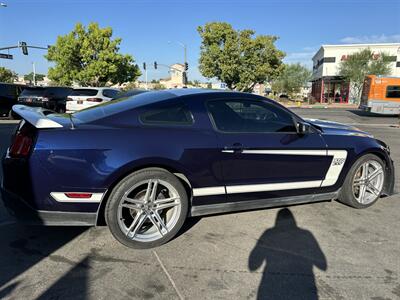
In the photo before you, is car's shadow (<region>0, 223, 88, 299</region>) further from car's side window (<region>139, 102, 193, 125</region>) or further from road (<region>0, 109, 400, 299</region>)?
car's side window (<region>139, 102, 193, 125</region>)

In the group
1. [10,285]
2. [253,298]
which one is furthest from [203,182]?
[10,285]

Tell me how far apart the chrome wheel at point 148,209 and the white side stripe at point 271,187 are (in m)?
0.63

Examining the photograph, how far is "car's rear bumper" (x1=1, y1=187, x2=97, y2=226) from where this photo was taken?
3154 millimetres

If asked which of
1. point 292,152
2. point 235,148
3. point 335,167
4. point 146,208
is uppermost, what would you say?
point 235,148

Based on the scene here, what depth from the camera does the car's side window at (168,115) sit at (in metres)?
3.50

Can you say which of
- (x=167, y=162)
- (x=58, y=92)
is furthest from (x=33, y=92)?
(x=167, y=162)

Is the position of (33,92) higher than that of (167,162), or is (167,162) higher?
(33,92)

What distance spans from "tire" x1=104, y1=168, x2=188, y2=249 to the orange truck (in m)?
24.9

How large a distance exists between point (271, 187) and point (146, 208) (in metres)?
1.41

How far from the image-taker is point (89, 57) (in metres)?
40.2

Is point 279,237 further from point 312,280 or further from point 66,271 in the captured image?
point 66,271

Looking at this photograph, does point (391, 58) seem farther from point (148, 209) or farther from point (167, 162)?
point (148, 209)

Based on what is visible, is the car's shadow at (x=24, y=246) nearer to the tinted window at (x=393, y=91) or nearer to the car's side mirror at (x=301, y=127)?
the car's side mirror at (x=301, y=127)

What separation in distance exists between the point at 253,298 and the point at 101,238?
1.72m
